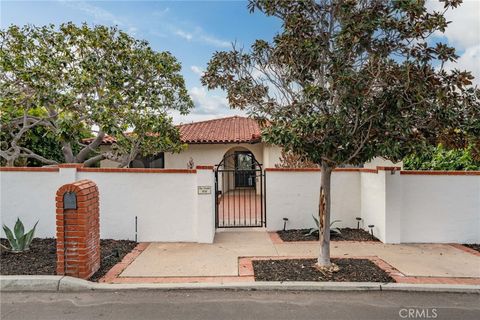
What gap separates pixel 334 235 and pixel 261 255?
259 centimetres

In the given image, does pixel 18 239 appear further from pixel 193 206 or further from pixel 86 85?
pixel 86 85

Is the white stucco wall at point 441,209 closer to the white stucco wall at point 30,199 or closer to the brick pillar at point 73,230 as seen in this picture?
the brick pillar at point 73,230

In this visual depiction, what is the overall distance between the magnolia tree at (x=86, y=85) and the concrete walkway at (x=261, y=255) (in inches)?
138

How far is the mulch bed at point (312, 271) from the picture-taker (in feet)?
17.6

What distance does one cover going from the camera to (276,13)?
572 centimetres

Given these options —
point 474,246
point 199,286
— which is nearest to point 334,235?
point 474,246

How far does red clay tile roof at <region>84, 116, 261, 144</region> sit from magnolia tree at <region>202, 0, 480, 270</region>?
8.51 meters

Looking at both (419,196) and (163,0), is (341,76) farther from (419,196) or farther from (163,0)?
(163,0)

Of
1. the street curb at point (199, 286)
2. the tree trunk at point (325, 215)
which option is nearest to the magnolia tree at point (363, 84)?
the tree trunk at point (325, 215)

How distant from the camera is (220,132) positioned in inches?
693

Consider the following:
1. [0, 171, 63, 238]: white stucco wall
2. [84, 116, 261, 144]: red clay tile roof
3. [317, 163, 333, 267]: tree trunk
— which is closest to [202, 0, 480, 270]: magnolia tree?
[317, 163, 333, 267]: tree trunk

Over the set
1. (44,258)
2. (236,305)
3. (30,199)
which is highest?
(30,199)

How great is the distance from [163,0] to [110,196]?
5521 millimetres

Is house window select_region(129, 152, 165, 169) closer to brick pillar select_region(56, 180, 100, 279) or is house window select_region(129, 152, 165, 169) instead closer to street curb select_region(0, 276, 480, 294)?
brick pillar select_region(56, 180, 100, 279)
